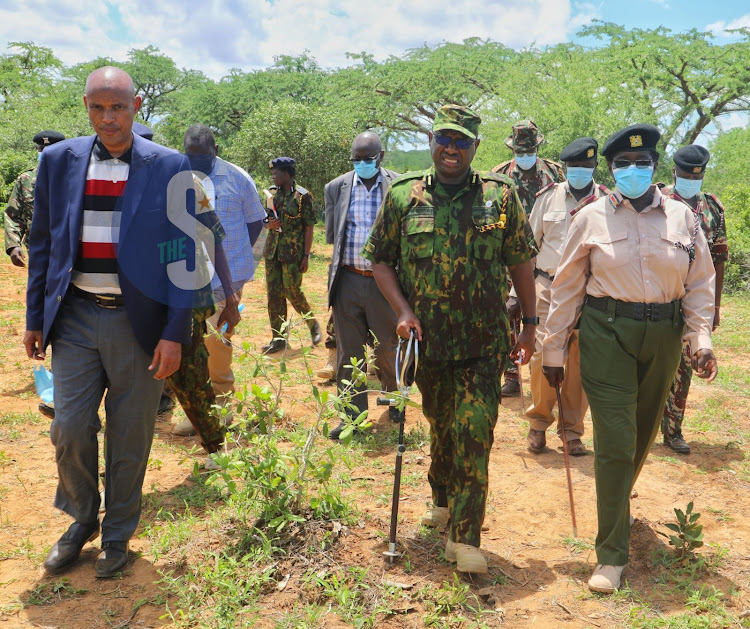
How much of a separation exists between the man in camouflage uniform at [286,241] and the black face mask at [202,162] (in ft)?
9.34

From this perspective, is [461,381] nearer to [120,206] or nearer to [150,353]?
[150,353]

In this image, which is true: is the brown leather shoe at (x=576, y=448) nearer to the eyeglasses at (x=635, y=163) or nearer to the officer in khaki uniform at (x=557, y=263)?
the officer in khaki uniform at (x=557, y=263)

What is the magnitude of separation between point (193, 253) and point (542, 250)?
315 cm

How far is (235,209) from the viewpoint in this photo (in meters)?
5.93

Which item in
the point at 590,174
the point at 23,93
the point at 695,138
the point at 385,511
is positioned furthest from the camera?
the point at 23,93

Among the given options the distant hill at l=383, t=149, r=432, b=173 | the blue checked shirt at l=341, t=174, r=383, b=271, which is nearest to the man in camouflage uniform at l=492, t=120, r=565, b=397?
the blue checked shirt at l=341, t=174, r=383, b=271

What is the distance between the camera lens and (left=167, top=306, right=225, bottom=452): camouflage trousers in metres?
4.57

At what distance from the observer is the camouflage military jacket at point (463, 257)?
3.75 metres

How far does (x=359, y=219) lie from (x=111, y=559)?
3344 mm

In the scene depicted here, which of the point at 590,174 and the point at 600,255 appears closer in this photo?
the point at 600,255

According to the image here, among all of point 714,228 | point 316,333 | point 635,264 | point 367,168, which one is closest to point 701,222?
point 714,228

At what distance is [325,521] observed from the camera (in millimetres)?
3926

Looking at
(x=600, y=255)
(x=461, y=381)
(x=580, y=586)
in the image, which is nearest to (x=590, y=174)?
(x=600, y=255)

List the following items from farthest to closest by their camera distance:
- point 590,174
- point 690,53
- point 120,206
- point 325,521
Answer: point 690,53 → point 590,174 → point 325,521 → point 120,206
